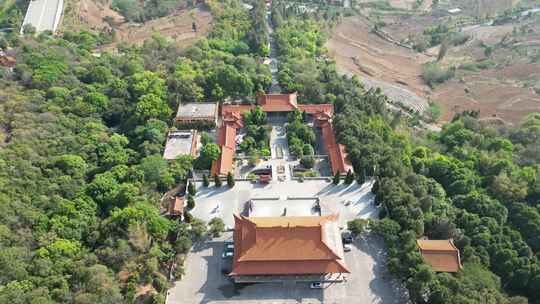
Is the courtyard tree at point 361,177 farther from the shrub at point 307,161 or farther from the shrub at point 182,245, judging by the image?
the shrub at point 182,245

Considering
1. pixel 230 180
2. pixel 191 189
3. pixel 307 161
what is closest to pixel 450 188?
pixel 307 161

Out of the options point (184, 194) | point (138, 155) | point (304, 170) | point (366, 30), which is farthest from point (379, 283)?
point (366, 30)

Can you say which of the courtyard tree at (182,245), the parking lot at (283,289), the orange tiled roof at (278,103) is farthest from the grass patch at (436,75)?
the courtyard tree at (182,245)

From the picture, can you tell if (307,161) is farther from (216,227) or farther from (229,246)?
(229,246)

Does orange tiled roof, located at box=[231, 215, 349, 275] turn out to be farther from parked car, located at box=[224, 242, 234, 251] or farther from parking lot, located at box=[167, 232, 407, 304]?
parked car, located at box=[224, 242, 234, 251]

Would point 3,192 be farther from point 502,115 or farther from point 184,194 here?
point 502,115

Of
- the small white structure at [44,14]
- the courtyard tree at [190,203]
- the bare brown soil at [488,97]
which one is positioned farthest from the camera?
the small white structure at [44,14]
